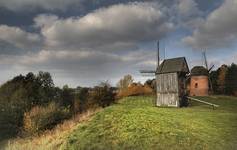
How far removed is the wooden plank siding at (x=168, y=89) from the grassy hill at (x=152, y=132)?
35.5 ft

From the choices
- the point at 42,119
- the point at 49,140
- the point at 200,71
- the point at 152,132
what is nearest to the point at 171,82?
the point at 42,119

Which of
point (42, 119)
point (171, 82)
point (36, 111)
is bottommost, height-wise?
point (42, 119)

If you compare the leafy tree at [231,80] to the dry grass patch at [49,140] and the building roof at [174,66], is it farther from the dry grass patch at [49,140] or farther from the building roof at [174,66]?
the dry grass patch at [49,140]

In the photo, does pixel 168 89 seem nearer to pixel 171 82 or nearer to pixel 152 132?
pixel 171 82

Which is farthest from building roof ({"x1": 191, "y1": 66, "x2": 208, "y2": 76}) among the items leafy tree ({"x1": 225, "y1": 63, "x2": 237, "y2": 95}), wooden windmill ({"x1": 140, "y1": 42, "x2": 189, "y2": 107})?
wooden windmill ({"x1": 140, "y1": 42, "x2": 189, "y2": 107})

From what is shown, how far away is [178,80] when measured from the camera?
45438mm

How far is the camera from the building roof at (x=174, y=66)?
1800 inches

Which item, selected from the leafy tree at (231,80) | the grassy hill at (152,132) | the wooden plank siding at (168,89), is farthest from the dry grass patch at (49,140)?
the leafy tree at (231,80)

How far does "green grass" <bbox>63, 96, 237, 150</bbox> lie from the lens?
78.6ft

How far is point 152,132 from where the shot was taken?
2670 cm

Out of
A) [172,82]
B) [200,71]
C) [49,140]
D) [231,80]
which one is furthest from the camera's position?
[231,80]

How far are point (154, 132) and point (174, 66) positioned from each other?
2129 centimetres

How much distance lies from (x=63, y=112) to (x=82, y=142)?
1642cm

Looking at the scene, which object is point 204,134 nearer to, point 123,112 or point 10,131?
point 123,112
